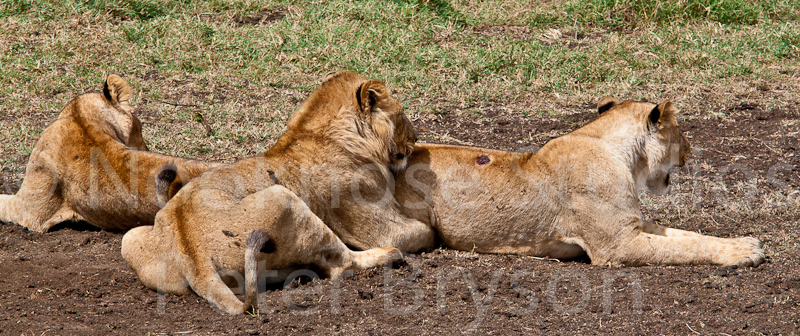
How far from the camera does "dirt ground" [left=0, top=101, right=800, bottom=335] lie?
3.45 metres

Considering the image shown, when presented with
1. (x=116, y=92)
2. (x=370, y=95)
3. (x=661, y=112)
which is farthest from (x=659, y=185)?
(x=116, y=92)

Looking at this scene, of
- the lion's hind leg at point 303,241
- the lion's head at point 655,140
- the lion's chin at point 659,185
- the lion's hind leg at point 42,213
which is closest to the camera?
the lion's hind leg at point 303,241

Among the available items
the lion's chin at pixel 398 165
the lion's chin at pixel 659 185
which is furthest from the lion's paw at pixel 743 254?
the lion's chin at pixel 398 165

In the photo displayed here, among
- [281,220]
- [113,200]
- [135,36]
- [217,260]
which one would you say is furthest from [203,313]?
[135,36]

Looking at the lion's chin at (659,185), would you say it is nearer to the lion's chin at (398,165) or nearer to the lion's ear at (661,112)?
the lion's ear at (661,112)

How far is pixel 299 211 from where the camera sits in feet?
12.4

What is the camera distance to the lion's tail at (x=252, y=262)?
3430 millimetres

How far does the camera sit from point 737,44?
25.5ft

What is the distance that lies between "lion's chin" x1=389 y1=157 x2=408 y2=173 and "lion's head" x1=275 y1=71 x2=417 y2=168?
0.09 metres

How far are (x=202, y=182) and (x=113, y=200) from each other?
893 millimetres

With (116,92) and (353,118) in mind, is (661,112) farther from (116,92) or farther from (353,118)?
(116,92)

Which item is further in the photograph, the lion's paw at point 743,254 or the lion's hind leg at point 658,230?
the lion's hind leg at point 658,230

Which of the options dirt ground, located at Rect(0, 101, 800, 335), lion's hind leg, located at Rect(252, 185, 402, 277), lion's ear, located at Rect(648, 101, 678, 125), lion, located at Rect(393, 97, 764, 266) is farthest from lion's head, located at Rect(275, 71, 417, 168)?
lion's ear, located at Rect(648, 101, 678, 125)

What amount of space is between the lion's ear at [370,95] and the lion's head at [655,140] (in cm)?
136
